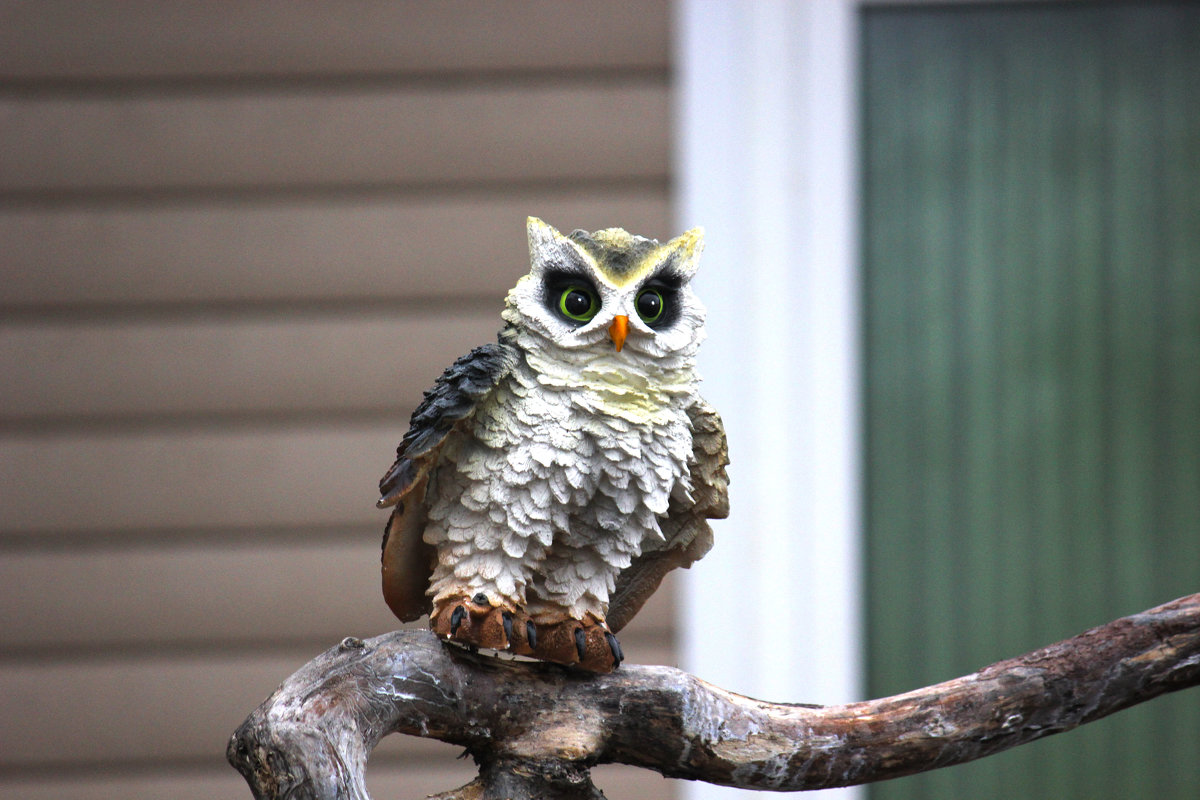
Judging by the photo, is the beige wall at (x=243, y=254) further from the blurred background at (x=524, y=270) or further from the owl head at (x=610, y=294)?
the owl head at (x=610, y=294)

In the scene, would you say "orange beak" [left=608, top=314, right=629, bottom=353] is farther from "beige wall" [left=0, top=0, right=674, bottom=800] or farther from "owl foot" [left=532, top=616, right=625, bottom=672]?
"beige wall" [left=0, top=0, right=674, bottom=800]

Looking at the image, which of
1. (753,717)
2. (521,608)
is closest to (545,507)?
(521,608)

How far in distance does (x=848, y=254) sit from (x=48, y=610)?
1255 millimetres

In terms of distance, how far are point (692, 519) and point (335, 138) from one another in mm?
1006

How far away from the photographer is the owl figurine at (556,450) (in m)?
0.61

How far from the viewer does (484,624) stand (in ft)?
2.03

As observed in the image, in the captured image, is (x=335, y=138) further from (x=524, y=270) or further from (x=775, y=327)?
(x=775, y=327)

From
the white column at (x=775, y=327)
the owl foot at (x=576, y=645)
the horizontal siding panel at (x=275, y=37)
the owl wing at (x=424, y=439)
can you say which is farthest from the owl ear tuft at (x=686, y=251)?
the horizontal siding panel at (x=275, y=37)

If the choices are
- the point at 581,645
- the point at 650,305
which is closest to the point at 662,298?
the point at 650,305

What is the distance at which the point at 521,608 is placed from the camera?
639 millimetres

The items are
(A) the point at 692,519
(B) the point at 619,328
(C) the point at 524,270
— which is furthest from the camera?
(C) the point at 524,270

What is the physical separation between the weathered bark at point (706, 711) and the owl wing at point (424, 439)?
0.06 meters

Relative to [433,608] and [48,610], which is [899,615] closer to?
[433,608]

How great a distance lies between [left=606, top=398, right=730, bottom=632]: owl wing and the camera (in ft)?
2.26
